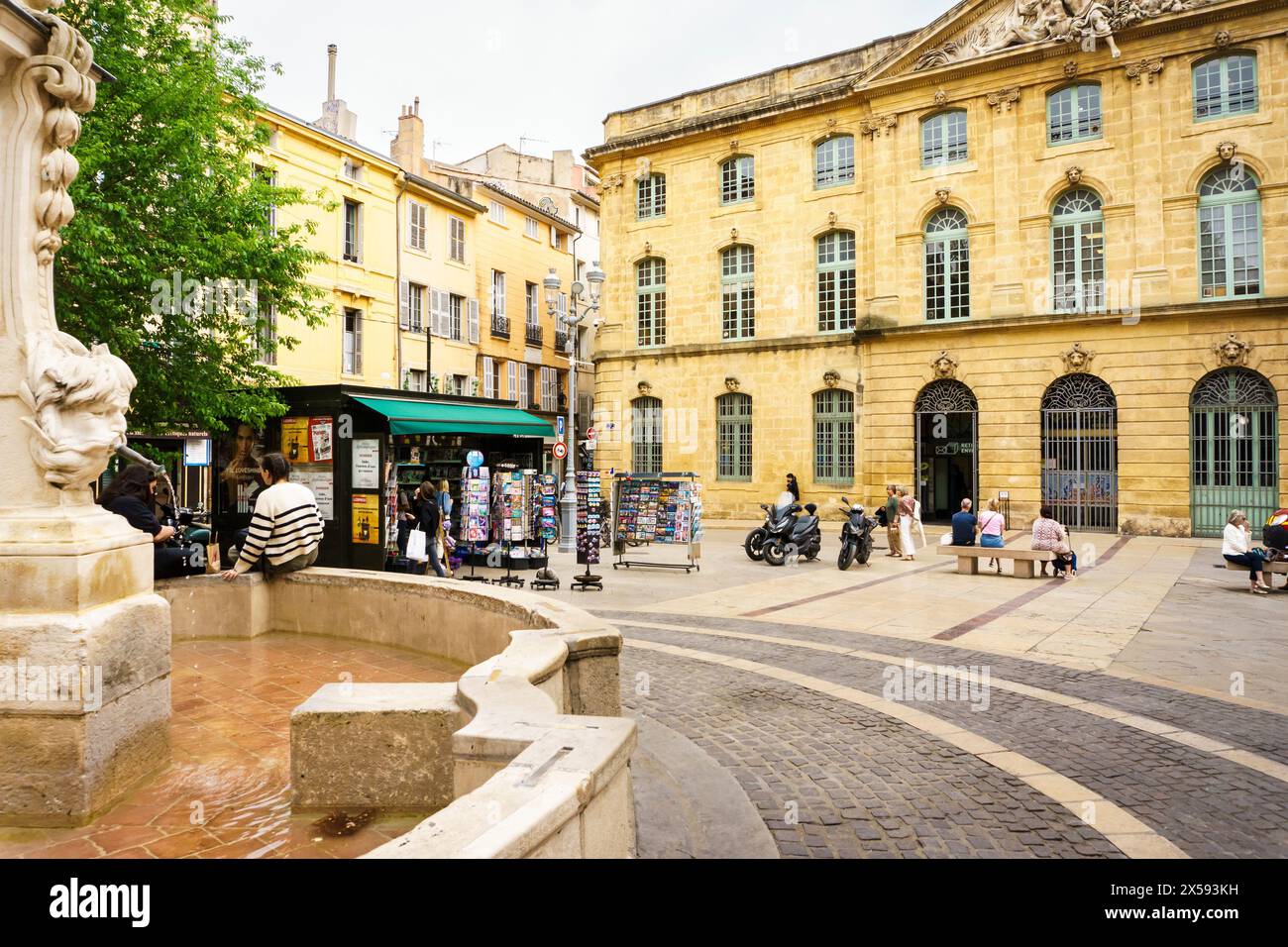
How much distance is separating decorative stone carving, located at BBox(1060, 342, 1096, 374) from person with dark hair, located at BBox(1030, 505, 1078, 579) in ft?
29.9

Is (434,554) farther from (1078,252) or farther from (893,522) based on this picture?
(1078,252)

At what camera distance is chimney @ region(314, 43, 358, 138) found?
29.4 metres

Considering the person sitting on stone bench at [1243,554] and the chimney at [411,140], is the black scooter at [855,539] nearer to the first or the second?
the person sitting on stone bench at [1243,554]

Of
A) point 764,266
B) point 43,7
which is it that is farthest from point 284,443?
point 764,266

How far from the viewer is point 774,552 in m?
15.5

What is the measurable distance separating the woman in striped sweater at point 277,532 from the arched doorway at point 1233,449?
20779 mm

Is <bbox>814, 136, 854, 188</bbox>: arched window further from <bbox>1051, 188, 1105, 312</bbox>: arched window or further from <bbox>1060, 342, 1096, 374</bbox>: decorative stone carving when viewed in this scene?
<bbox>1060, 342, 1096, 374</bbox>: decorative stone carving

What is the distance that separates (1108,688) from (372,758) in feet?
18.2

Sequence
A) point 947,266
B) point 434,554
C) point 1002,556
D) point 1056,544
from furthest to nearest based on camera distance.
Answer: point 947,266, point 1002,556, point 1056,544, point 434,554

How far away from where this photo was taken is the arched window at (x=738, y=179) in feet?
86.1

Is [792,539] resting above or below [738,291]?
below

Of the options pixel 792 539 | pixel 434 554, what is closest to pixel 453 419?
pixel 434 554
